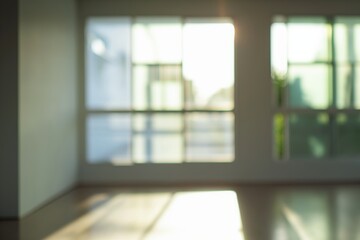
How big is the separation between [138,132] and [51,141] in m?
1.73

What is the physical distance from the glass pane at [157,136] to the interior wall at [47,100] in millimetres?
954

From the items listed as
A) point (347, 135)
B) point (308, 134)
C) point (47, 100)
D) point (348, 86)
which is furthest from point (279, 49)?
point (47, 100)

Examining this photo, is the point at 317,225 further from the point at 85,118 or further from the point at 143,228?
the point at 85,118

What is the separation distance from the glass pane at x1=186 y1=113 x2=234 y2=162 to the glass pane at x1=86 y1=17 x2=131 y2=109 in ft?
3.54

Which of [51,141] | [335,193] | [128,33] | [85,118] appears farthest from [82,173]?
[335,193]

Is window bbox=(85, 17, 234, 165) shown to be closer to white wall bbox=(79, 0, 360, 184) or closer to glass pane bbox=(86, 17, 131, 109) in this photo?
glass pane bbox=(86, 17, 131, 109)

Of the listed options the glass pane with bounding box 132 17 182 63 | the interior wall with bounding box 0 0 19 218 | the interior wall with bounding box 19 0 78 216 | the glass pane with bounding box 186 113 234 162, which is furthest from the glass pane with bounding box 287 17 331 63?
the interior wall with bounding box 0 0 19 218

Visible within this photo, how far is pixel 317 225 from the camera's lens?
13.9 ft

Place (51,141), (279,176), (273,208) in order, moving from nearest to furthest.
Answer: (273,208) < (51,141) < (279,176)

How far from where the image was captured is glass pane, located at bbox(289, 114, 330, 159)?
707 centimetres

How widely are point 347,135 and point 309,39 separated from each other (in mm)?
1598

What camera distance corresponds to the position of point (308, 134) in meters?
7.09

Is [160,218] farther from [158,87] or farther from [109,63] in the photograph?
[109,63]

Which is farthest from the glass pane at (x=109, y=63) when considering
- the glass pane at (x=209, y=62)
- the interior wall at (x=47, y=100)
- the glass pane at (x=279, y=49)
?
the glass pane at (x=279, y=49)
